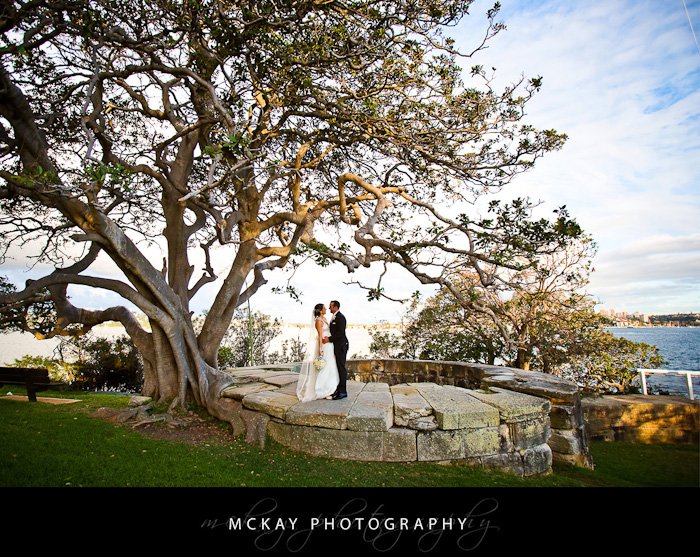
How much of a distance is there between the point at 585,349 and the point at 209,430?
8.89 metres

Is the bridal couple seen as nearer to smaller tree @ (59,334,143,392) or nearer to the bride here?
the bride

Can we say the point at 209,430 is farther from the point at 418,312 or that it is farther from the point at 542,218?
the point at 418,312

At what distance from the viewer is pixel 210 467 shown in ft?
16.1

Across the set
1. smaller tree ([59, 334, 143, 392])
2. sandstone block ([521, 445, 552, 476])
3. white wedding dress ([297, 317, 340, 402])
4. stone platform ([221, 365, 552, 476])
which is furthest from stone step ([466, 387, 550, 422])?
smaller tree ([59, 334, 143, 392])

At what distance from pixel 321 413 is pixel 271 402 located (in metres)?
1.09

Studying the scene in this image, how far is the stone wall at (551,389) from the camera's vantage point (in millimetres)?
6242

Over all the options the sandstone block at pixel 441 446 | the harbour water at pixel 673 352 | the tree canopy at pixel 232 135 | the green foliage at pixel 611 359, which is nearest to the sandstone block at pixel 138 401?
the tree canopy at pixel 232 135

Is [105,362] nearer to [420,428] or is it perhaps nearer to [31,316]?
[31,316]

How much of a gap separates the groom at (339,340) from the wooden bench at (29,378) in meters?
7.08

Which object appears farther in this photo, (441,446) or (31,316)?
(31,316)

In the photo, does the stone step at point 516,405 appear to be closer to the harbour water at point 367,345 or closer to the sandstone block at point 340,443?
the sandstone block at point 340,443

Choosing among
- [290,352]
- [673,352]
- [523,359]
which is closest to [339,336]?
[523,359]

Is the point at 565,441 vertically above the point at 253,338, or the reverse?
the point at 253,338
